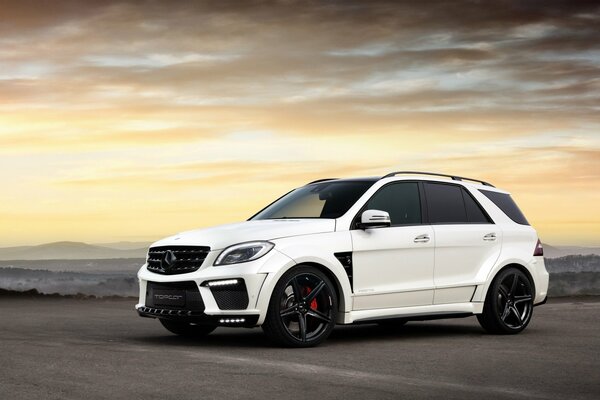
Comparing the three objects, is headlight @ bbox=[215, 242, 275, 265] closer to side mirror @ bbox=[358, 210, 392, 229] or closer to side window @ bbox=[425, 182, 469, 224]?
side mirror @ bbox=[358, 210, 392, 229]

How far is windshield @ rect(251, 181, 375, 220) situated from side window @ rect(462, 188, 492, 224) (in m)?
1.68

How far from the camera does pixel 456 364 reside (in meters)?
10.3

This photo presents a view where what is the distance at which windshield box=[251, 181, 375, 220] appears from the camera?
12586 mm

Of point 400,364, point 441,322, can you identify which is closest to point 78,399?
point 400,364

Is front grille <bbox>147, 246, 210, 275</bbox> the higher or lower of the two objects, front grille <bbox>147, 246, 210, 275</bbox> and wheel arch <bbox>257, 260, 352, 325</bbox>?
the higher

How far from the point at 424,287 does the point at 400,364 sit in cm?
260

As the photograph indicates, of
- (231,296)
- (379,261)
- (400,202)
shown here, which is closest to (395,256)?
(379,261)

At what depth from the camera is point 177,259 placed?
11.9 meters

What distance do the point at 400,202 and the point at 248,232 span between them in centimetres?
222

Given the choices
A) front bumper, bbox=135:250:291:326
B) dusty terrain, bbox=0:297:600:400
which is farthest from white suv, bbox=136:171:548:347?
dusty terrain, bbox=0:297:600:400

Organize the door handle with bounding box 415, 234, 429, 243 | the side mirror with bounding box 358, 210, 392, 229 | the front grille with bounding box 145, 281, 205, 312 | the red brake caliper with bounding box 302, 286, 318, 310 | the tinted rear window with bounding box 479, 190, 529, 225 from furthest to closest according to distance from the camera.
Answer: the tinted rear window with bounding box 479, 190, 529, 225
the door handle with bounding box 415, 234, 429, 243
the side mirror with bounding box 358, 210, 392, 229
the red brake caliper with bounding box 302, 286, 318, 310
the front grille with bounding box 145, 281, 205, 312

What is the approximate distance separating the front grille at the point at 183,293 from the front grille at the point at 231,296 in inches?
7.8

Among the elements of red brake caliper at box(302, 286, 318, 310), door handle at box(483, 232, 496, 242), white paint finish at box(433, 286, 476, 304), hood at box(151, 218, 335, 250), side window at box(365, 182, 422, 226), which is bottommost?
white paint finish at box(433, 286, 476, 304)

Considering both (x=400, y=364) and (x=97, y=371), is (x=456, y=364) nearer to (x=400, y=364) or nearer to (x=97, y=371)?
(x=400, y=364)
